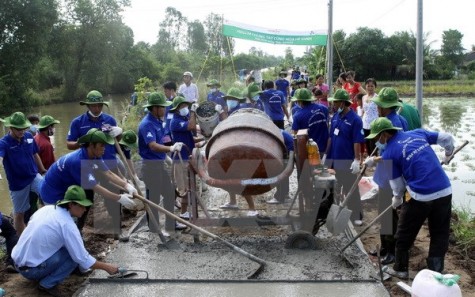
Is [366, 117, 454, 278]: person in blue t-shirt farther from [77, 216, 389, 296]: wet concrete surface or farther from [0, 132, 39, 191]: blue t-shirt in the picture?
[0, 132, 39, 191]: blue t-shirt

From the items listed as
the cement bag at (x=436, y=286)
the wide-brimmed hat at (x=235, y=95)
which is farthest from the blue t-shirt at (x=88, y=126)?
the cement bag at (x=436, y=286)

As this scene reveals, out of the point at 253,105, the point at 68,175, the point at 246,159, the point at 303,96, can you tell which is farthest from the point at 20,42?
the point at 246,159

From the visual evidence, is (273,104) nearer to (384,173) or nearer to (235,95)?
(235,95)

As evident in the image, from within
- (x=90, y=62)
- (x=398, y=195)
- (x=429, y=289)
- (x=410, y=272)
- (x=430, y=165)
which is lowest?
(x=410, y=272)

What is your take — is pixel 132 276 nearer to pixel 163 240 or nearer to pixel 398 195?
pixel 163 240

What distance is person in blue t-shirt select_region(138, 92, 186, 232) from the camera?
18.6 ft

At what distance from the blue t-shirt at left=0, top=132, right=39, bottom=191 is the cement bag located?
4.21m

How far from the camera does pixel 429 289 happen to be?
343 cm

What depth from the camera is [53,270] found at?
436cm

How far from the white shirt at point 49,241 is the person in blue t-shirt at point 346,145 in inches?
127

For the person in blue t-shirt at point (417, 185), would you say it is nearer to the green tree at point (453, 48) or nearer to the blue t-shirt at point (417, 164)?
the blue t-shirt at point (417, 164)

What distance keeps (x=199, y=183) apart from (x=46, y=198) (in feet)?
11.6

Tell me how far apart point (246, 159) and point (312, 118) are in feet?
6.08

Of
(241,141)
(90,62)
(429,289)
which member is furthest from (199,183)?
(90,62)
